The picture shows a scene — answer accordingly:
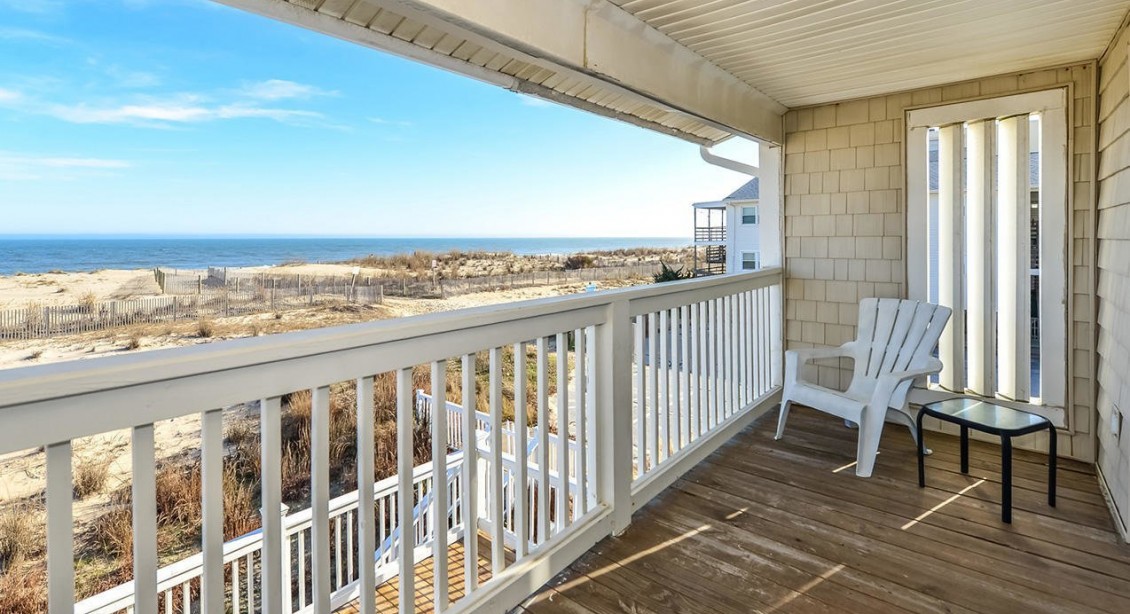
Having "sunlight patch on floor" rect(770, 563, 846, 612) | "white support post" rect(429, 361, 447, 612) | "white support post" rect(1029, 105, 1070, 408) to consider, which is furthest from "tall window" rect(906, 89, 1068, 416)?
"white support post" rect(429, 361, 447, 612)

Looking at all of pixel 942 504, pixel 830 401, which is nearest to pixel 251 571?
pixel 830 401

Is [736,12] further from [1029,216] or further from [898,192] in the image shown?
[1029,216]

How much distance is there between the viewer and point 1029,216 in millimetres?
3307

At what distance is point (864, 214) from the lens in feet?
12.8

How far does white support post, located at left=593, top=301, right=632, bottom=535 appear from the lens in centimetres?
235

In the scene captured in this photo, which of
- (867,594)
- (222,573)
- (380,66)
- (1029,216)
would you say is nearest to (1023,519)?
(867,594)

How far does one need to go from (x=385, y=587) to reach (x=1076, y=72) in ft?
16.7

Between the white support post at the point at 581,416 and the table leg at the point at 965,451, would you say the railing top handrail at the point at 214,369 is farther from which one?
the table leg at the point at 965,451

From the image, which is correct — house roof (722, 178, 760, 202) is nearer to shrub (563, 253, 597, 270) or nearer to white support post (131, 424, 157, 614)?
shrub (563, 253, 597, 270)

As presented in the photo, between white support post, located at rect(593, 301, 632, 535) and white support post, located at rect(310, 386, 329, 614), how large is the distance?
1.20 metres

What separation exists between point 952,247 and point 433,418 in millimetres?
3595

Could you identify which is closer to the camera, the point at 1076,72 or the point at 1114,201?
the point at 1114,201

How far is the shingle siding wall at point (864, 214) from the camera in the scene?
3.12 meters

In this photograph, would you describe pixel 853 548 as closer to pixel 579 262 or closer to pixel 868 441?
pixel 868 441
